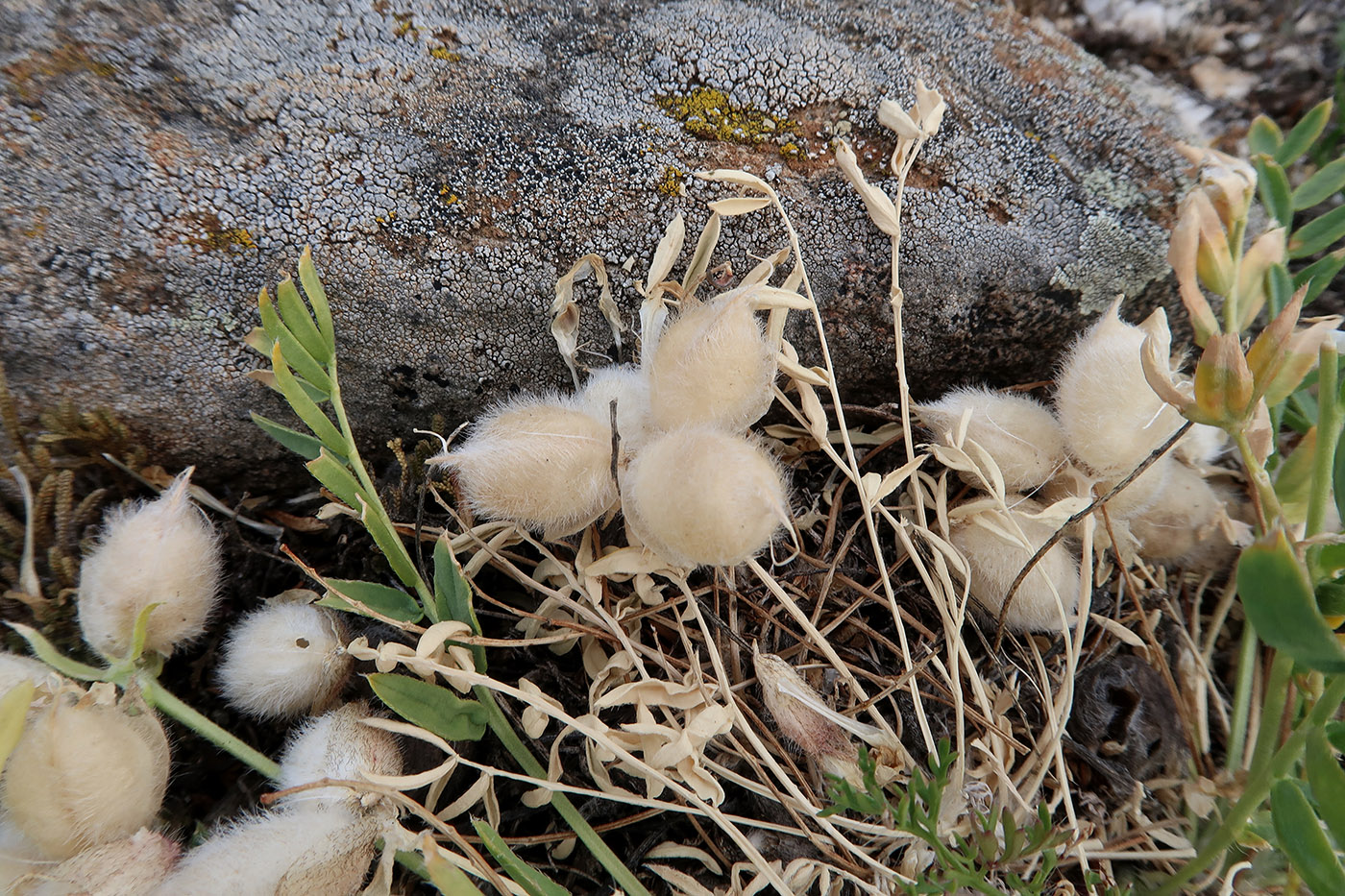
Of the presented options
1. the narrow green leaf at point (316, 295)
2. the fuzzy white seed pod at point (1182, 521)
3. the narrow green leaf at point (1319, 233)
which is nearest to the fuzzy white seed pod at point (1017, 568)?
the fuzzy white seed pod at point (1182, 521)

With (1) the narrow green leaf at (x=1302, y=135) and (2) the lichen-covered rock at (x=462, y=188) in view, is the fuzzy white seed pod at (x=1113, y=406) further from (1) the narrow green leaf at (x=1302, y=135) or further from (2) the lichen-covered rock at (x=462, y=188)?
(1) the narrow green leaf at (x=1302, y=135)

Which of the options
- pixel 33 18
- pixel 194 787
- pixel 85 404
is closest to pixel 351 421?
pixel 85 404

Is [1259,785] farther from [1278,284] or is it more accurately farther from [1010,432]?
[1278,284]

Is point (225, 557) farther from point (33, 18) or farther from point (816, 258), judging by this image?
point (816, 258)

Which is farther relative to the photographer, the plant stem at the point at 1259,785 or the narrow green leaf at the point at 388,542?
the narrow green leaf at the point at 388,542

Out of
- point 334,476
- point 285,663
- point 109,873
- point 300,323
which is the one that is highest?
point 300,323

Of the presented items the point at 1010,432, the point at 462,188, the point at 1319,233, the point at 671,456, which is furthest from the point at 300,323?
the point at 1319,233
